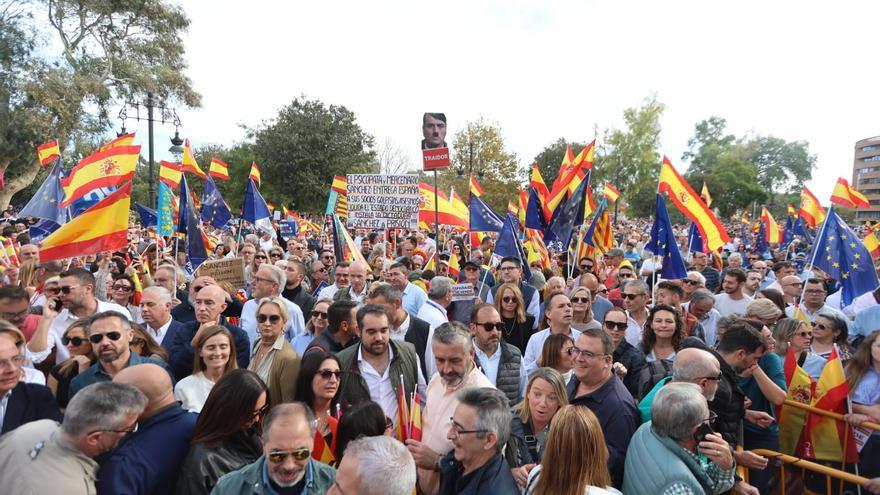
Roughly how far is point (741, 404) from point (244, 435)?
10.2 ft

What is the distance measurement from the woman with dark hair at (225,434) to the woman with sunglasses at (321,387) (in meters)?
0.64

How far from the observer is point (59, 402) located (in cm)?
407

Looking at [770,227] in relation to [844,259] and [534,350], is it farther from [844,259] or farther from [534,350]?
[534,350]

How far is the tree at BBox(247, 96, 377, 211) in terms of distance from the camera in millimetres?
39250

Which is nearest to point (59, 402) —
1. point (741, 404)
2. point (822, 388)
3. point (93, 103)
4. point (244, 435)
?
point (244, 435)

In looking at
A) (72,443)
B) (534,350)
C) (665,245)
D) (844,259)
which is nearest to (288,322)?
(534,350)

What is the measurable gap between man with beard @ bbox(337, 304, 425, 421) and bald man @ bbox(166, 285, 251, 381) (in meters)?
0.87

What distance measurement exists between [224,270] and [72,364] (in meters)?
3.24

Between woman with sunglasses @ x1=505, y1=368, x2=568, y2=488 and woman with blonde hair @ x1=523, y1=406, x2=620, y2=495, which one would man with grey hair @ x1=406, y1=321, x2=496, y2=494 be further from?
woman with blonde hair @ x1=523, y1=406, x2=620, y2=495

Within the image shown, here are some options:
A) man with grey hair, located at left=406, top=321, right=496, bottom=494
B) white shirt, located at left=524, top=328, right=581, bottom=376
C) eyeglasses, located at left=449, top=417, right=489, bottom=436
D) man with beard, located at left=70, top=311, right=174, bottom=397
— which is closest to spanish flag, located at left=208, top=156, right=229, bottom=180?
man with beard, located at left=70, top=311, right=174, bottom=397

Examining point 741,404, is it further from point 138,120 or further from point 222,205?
point 138,120

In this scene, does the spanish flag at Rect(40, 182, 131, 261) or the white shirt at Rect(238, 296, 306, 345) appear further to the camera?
the spanish flag at Rect(40, 182, 131, 261)

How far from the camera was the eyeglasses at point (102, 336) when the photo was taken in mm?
3994

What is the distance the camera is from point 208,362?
4008 millimetres
